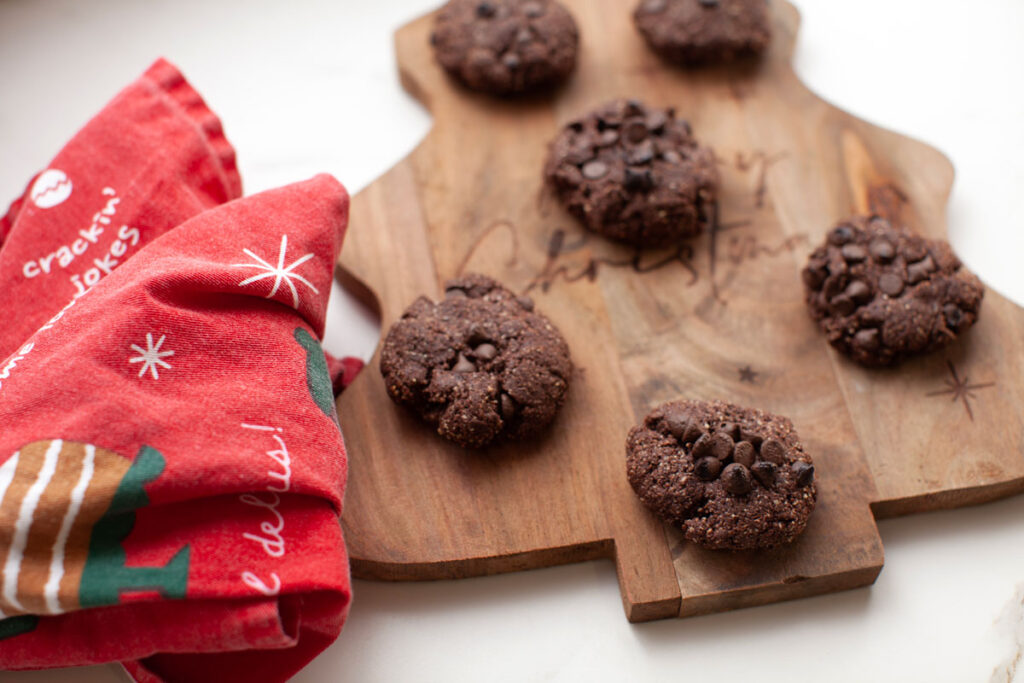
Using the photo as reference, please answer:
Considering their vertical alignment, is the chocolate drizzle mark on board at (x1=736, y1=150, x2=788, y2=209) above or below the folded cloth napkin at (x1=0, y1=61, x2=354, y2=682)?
below

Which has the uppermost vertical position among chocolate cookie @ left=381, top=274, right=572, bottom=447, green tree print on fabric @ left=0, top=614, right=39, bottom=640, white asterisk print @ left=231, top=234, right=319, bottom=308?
white asterisk print @ left=231, top=234, right=319, bottom=308

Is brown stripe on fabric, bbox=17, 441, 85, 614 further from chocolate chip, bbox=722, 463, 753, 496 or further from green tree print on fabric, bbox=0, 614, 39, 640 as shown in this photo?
chocolate chip, bbox=722, 463, 753, 496

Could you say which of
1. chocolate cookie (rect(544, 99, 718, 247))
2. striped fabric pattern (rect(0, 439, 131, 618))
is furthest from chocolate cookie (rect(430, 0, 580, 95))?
striped fabric pattern (rect(0, 439, 131, 618))

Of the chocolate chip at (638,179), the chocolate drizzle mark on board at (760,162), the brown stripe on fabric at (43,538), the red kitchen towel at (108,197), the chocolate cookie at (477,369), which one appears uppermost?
the red kitchen towel at (108,197)

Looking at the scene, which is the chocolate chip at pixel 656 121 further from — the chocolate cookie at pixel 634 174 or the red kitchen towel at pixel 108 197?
the red kitchen towel at pixel 108 197

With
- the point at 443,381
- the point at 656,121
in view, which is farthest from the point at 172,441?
the point at 656,121

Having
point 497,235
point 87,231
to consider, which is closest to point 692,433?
point 497,235

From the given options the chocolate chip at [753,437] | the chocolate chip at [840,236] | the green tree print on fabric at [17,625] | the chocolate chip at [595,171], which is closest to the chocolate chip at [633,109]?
the chocolate chip at [595,171]

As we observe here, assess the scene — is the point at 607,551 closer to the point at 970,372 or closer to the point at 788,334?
the point at 788,334

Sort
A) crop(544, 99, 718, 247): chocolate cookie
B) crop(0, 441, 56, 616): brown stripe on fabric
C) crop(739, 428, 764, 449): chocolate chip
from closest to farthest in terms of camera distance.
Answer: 1. crop(0, 441, 56, 616): brown stripe on fabric
2. crop(739, 428, 764, 449): chocolate chip
3. crop(544, 99, 718, 247): chocolate cookie
